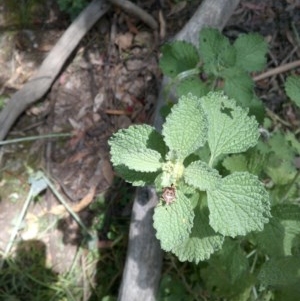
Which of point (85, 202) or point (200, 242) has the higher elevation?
point (200, 242)

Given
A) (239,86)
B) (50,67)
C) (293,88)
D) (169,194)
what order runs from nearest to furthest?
(169,194) → (293,88) → (239,86) → (50,67)

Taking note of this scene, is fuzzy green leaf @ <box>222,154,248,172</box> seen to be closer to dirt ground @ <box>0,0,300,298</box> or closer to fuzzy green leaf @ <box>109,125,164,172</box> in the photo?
fuzzy green leaf @ <box>109,125,164,172</box>

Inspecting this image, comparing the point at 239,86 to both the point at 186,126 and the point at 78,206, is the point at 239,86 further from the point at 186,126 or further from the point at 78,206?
the point at 78,206

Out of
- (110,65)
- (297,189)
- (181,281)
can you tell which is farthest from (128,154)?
(110,65)

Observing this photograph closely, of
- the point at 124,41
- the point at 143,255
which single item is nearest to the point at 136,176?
the point at 143,255

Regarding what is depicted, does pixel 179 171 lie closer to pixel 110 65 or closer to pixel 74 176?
pixel 74 176
